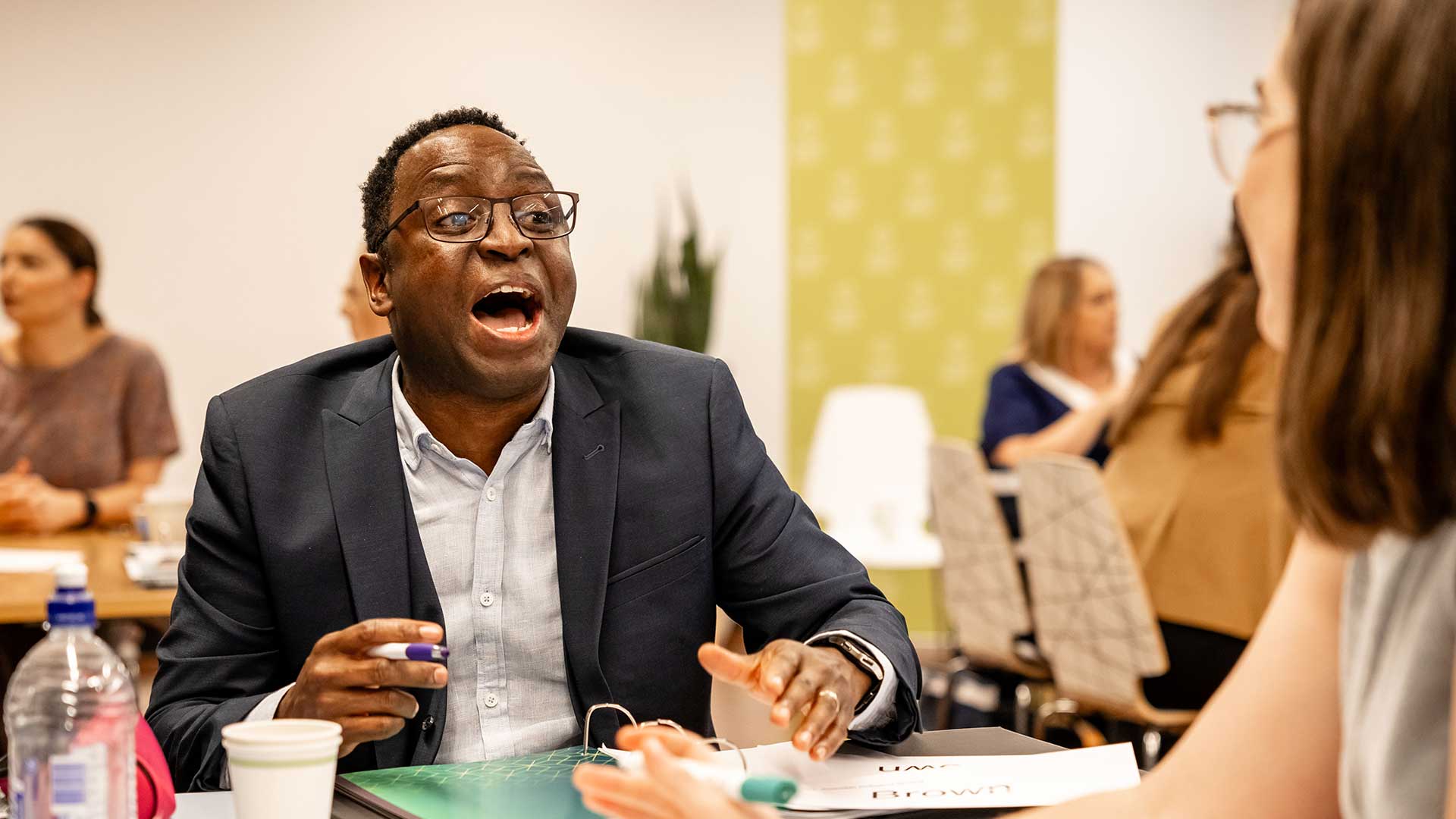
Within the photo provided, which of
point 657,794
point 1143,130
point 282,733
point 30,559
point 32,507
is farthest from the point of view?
point 1143,130

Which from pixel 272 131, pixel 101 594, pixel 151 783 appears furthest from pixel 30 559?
pixel 272 131

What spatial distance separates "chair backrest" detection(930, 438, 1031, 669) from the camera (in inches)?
139

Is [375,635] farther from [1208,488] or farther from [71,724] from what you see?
[1208,488]

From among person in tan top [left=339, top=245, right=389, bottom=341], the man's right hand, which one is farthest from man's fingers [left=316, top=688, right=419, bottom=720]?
person in tan top [left=339, top=245, right=389, bottom=341]

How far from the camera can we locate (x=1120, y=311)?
6.27 m

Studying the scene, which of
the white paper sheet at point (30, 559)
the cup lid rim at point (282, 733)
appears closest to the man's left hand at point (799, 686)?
the cup lid rim at point (282, 733)

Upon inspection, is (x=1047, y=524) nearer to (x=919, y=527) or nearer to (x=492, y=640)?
(x=492, y=640)

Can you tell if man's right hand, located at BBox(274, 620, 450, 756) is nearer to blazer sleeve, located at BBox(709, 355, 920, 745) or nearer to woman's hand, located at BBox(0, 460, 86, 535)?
blazer sleeve, located at BBox(709, 355, 920, 745)

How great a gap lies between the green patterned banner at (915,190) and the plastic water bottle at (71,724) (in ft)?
17.2

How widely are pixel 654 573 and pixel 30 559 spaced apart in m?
2.07

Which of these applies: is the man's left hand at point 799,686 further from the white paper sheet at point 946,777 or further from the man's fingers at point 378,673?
the man's fingers at point 378,673

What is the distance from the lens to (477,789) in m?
1.18

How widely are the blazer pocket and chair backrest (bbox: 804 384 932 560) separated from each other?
3927mm

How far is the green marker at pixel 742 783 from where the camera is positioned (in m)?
0.93
